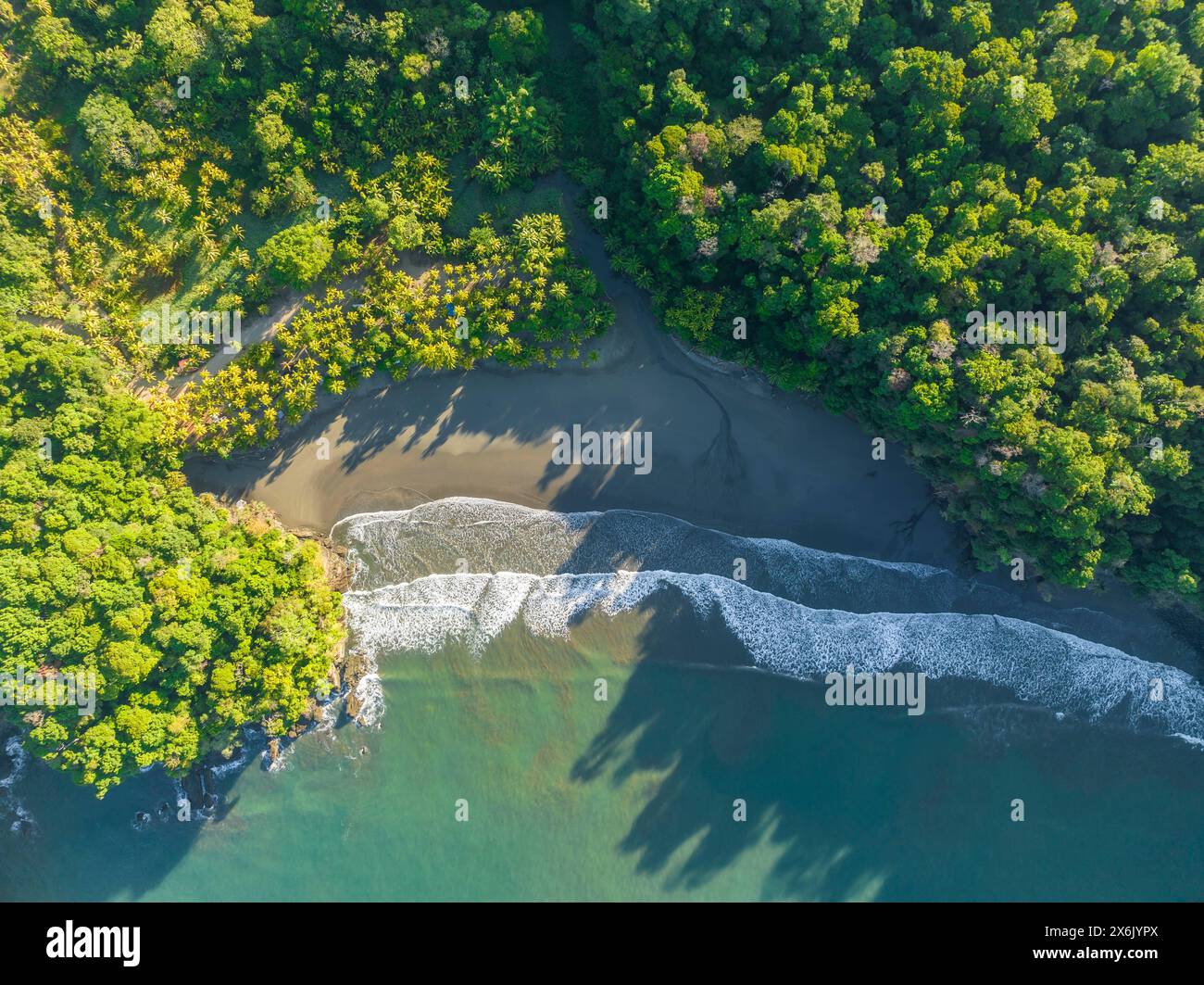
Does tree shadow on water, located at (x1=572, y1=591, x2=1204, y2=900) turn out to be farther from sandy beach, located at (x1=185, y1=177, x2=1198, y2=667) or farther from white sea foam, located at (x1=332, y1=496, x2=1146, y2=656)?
sandy beach, located at (x1=185, y1=177, x2=1198, y2=667)

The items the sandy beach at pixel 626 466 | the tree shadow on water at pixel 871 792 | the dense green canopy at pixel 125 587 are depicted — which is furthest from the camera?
the sandy beach at pixel 626 466

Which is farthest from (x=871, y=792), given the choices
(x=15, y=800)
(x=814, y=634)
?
(x=15, y=800)

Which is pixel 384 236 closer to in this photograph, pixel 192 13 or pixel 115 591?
pixel 192 13

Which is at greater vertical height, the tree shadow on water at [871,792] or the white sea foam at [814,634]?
the white sea foam at [814,634]

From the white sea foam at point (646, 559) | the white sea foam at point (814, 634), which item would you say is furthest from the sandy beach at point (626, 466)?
the white sea foam at point (814, 634)

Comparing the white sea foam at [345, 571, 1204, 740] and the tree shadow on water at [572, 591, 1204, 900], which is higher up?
the white sea foam at [345, 571, 1204, 740]

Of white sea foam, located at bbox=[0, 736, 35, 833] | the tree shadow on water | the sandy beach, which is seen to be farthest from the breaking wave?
white sea foam, located at bbox=[0, 736, 35, 833]

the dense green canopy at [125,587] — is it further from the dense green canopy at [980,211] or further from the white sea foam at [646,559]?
the dense green canopy at [980,211]
